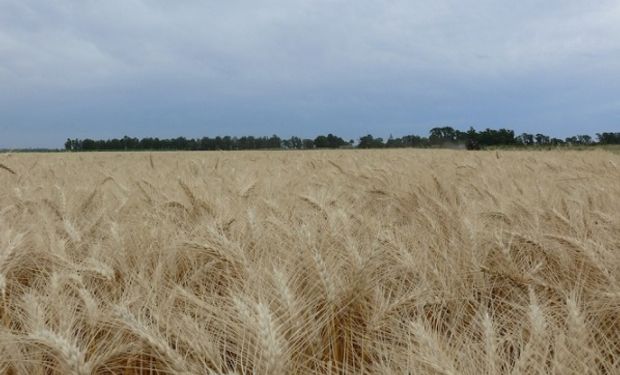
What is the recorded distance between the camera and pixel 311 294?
4.18 ft

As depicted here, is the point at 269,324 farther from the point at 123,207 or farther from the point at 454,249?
the point at 123,207

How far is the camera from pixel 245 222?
73.3 inches

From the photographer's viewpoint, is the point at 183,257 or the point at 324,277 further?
the point at 183,257

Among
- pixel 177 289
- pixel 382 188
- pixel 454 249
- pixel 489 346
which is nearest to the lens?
pixel 489 346

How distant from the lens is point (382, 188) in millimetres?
3096

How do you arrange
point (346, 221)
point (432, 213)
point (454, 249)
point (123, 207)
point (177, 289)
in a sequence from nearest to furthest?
point (177, 289)
point (454, 249)
point (346, 221)
point (432, 213)
point (123, 207)

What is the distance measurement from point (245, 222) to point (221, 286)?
1.58ft

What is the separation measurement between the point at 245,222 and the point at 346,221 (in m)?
0.40

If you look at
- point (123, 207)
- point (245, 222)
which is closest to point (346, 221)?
point (245, 222)

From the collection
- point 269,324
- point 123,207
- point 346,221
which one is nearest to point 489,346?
point 269,324

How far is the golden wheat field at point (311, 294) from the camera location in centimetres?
91

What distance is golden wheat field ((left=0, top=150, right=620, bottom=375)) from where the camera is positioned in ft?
2.99

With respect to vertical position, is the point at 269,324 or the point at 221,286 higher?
the point at 269,324

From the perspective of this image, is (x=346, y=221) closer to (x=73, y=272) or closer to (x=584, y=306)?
(x=584, y=306)
